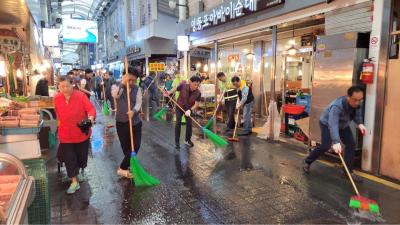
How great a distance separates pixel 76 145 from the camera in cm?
509

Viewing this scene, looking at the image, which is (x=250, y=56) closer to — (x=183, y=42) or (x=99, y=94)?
(x=183, y=42)

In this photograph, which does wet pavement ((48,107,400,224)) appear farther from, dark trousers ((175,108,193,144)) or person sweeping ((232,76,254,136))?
person sweeping ((232,76,254,136))

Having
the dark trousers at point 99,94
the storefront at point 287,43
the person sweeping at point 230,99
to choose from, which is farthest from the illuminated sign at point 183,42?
the dark trousers at point 99,94

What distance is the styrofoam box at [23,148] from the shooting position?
433 centimetres

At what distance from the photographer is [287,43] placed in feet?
37.8

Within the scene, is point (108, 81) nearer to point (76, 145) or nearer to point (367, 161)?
point (76, 145)

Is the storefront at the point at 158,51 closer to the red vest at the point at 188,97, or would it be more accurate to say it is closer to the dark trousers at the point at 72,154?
the red vest at the point at 188,97

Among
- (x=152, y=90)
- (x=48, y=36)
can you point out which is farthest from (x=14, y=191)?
(x=48, y=36)

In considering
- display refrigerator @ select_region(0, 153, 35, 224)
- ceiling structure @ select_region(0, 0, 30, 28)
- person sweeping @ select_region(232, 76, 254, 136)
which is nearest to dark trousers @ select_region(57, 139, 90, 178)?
display refrigerator @ select_region(0, 153, 35, 224)

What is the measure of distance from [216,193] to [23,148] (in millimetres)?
3026

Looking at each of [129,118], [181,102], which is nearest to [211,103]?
[181,102]

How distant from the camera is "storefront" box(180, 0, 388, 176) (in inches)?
247

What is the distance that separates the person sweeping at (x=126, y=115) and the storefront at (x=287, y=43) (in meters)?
4.00

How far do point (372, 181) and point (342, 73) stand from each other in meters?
2.18
